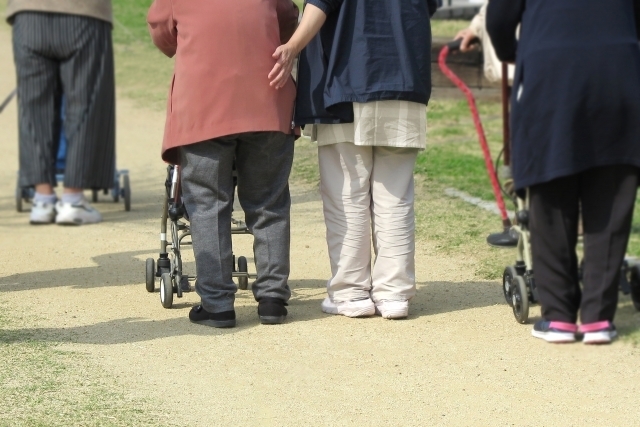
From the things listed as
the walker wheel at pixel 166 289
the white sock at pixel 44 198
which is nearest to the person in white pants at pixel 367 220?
the walker wheel at pixel 166 289

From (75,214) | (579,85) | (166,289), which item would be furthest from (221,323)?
(75,214)

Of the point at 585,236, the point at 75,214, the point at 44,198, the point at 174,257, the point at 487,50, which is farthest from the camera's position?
the point at 44,198

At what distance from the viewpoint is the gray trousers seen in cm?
531

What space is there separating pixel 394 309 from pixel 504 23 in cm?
142

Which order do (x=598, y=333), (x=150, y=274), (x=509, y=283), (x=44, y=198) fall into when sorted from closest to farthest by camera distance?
1. (x=598, y=333)
2. (x=509, y=283)
3. (x=150, y=274)
4. (x=44, y=198)

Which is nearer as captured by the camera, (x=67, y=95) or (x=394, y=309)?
(x=394, y=309)

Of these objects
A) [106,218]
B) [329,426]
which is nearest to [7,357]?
[329,426]

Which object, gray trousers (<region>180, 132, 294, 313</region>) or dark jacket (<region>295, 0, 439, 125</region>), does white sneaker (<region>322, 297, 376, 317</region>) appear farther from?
dark jacket (<region>295, 0, 439, 125</region>)

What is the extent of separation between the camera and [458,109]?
1265 centimetres

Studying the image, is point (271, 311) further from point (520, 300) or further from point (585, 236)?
point (585, 236)

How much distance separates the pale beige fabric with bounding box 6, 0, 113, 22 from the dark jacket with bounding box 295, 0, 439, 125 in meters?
3.18

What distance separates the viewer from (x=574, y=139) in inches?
178

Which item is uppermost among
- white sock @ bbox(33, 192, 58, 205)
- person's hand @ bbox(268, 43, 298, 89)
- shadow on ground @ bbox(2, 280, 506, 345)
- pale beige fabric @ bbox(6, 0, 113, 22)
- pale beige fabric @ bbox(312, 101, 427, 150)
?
person's hand @ bbox(268, 43, 298, 89)

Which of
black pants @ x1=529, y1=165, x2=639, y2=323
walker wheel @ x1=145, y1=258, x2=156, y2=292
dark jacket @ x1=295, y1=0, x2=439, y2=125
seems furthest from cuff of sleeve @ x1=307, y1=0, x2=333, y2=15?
walker wheel @ x1=145, y1=258, x2=156, y2=292
